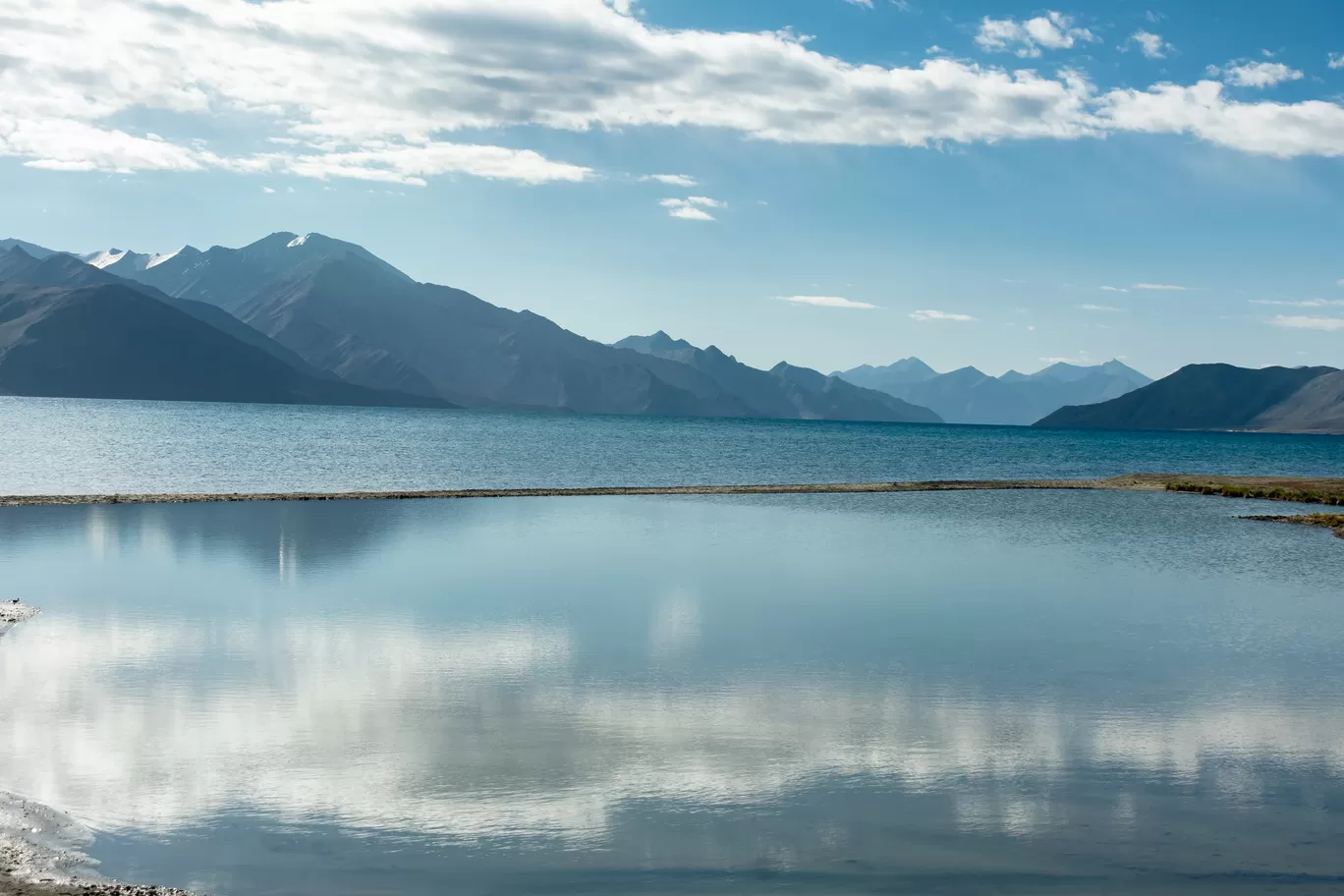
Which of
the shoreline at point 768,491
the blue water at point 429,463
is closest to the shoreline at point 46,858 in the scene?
the shoreline at point 768,491

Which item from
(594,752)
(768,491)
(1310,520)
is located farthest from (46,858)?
(1310,520)

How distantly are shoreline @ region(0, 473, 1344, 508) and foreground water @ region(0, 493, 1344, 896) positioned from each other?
2139 centimetres

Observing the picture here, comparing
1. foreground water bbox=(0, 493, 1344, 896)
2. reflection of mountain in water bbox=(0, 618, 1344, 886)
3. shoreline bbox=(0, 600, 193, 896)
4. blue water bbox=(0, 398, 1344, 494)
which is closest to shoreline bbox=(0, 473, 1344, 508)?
blue water bbox=(0, 398, 1344, 494)

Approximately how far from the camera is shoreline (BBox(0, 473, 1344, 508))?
5712 cm

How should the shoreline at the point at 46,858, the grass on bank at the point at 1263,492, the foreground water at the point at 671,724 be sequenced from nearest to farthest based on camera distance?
the shoreline at the point at 46,858 < the foreground water at the point at 671,724 < the grass on bank at the point at 1263,492

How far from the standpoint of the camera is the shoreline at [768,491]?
57.1 m

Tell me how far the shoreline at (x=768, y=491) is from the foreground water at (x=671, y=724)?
70.2ft

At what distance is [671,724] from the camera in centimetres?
1778

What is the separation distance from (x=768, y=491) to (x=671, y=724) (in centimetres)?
5799

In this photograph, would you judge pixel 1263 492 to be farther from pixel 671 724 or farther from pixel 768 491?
pixel 671 724

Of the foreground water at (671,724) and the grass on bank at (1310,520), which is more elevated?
the foreground water at (671,724)

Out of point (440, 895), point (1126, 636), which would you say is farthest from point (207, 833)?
point (1126, 636)

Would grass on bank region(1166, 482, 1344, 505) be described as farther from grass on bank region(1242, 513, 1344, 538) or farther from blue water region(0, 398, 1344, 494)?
blue water region(0, 398, 1344, 494)

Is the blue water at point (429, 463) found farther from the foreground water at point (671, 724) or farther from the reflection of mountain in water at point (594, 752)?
the reflection of mountain in water at point (594, 752)
